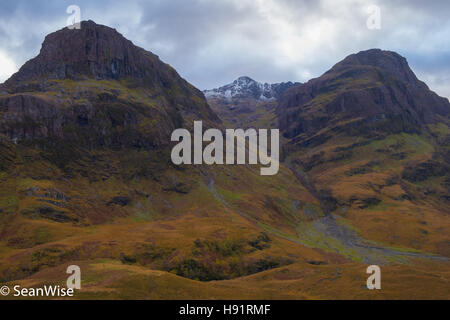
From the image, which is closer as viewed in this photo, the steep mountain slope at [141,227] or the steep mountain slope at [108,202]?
the steep mountain slope at [141,227]

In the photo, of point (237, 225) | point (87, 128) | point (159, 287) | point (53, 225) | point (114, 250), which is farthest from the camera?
point (87, 128)

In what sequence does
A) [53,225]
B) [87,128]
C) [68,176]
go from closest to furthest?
[53,225] → [68,176] → [87,128]

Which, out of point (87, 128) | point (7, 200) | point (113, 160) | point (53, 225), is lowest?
point (53, 225)

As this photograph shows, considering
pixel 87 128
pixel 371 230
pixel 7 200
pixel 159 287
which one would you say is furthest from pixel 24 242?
pixel 371 230

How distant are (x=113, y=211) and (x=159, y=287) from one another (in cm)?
9904

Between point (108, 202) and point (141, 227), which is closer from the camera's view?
point (141, 227)

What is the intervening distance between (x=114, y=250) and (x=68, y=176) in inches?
2691

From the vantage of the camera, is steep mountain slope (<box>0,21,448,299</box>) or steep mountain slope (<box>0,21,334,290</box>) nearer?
steep mountain slope (<box>0,21,448,299</box>)

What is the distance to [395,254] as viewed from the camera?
512 ft

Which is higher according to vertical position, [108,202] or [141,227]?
[108,202]

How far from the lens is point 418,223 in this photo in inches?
7367

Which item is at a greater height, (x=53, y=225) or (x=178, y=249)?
(x=53, y=225)
